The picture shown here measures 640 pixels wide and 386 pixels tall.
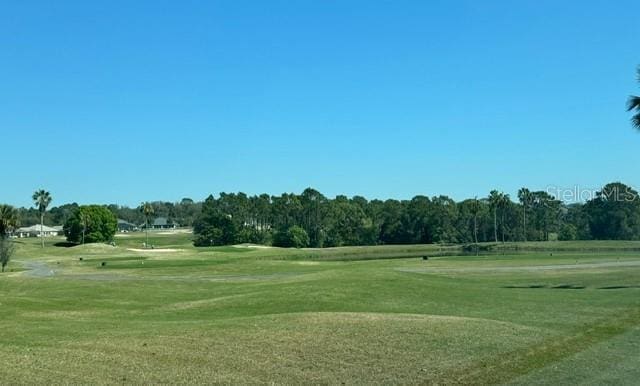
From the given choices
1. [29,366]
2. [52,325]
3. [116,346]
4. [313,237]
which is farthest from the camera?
[313,237]

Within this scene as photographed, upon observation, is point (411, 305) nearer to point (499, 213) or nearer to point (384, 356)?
point (384, 356)

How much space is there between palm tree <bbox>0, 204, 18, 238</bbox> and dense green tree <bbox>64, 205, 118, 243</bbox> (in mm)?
73968

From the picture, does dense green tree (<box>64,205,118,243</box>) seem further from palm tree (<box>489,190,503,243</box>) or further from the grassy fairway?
the grassy fairway

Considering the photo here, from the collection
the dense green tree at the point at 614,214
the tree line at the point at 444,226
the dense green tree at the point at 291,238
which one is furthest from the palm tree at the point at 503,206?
the dense green tree at the point at 291,238

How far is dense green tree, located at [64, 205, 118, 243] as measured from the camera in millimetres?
159250

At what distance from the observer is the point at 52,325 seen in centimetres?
2086

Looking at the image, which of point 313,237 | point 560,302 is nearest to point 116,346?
point 560,302

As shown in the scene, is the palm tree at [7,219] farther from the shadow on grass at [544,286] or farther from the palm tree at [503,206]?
the palm tree at [503,206]

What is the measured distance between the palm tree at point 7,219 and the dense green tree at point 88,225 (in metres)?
74.0

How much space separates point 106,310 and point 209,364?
17.8 metres

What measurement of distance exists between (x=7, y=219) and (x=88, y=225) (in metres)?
79.7

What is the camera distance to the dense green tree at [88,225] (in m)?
159

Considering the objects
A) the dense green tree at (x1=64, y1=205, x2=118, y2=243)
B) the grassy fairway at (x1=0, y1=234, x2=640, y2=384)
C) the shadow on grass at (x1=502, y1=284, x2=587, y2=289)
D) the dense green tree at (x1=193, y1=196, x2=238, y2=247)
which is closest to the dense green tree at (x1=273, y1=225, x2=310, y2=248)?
the dense green tree at (x1=193, y1=196, x2=238, y2=247)

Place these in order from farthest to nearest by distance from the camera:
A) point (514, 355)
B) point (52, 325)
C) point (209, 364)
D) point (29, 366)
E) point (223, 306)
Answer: point (223, 306), point (52, 325), point (514, 355), point (209, 364), point (29, 366)
